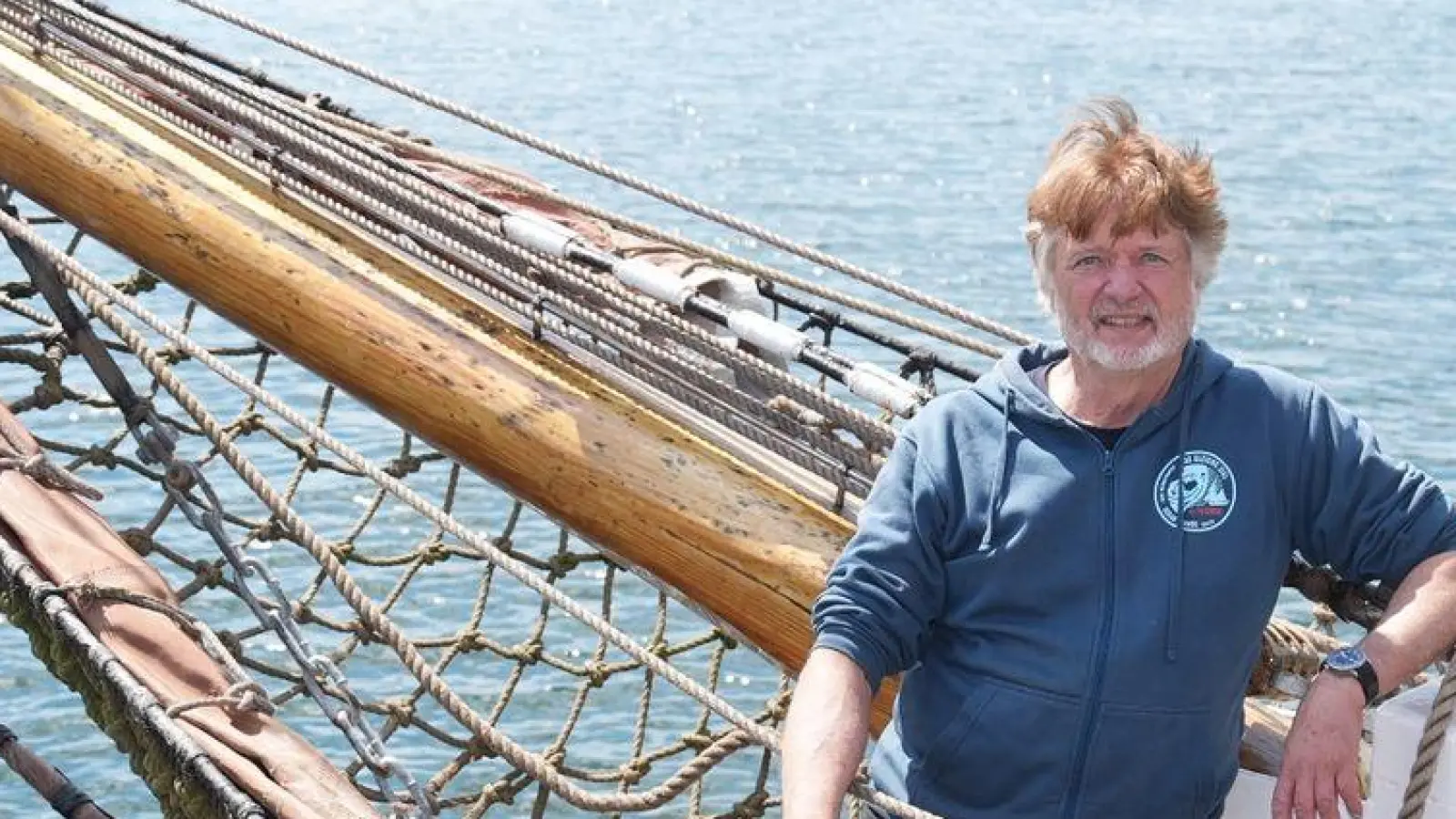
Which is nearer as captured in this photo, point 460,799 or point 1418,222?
point 460,799

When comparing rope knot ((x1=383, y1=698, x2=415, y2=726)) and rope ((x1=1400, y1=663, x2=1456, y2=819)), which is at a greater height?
rope ((x1=1400, y1=663, x2=1456, y2=819))

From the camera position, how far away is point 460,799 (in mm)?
5020

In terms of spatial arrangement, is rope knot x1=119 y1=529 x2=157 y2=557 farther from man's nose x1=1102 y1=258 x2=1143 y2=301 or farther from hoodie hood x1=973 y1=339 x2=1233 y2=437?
man's nose x1=1102 y1=258 x2=1143 y2=301

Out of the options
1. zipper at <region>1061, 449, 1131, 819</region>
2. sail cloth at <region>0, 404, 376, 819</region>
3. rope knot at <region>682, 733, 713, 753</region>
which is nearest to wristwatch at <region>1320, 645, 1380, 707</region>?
zipper at <region>1061, 449, 1131, 819</region>

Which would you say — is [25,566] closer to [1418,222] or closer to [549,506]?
[549,506]

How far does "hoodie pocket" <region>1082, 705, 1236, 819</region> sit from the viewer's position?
8.70 feet

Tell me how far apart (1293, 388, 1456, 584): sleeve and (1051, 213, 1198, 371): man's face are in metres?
0.21

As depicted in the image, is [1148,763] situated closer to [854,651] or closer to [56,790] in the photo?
[854,651]

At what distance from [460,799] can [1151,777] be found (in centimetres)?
260

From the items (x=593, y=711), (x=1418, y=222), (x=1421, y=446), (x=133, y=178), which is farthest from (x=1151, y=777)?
(x=1418, y=222)

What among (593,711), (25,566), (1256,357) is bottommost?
(593,711)

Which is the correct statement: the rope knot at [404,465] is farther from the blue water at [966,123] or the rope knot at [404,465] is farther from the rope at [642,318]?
the blue water at [966,123]

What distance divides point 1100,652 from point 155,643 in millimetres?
1496

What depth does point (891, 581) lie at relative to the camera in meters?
2.68
